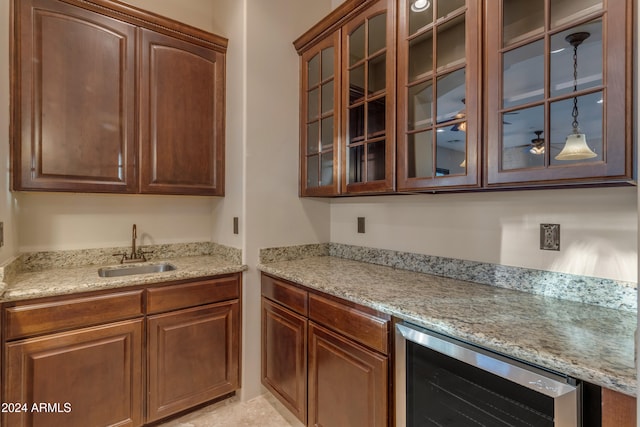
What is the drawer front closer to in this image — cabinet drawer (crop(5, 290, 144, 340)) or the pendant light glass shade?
cabinet drawer (crop(5, 290, 144, 340))

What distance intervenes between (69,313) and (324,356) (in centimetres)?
131

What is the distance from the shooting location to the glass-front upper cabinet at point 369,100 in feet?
5.35

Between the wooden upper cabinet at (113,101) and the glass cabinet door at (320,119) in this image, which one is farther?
the glass cabinet door at (320,119)

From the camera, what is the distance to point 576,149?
3.43 ft

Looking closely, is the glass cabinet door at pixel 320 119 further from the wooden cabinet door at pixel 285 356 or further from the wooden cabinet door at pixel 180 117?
the wooden cabinet door at pixel 285 356

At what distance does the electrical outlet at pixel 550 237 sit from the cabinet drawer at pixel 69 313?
2.06 meters

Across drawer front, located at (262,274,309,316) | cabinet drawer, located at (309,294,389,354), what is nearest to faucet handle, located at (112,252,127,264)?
drawer front, located at (262,274,309,316)

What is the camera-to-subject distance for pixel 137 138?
6.53 ft

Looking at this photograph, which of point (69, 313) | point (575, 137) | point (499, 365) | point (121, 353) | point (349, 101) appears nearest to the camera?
point (499, 365)

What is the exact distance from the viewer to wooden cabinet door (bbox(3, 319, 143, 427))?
1.47 m

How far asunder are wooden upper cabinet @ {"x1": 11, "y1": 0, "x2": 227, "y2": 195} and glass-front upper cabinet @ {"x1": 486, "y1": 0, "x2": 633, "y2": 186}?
1.80 m

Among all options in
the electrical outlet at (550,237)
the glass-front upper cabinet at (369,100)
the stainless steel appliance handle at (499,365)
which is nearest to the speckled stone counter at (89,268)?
the glass-front upper cabinet at (369,100)

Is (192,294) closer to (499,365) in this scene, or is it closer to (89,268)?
(89,268)

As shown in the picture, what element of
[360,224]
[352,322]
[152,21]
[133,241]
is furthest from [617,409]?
[152,21]
